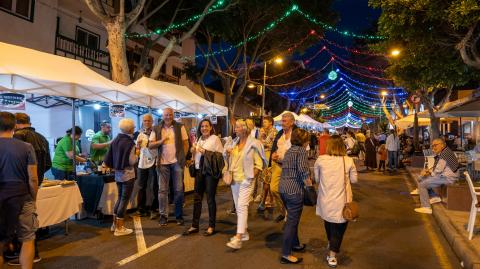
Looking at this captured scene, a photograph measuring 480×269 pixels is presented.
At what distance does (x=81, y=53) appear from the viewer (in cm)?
1803

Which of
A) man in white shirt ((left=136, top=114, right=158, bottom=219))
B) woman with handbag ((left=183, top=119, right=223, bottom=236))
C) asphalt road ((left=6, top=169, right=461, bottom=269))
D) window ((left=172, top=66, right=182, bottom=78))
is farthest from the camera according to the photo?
window ((left=172, top=66, right=182, bottom=78))

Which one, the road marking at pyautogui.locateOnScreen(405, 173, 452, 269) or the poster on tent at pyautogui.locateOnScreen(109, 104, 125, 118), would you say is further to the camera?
the poster on tent at pyautogui.locateOnScreen(109, 104, 125, 118)

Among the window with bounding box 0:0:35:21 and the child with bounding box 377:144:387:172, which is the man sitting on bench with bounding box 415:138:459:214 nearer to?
the child with bounding box 377:144:387:172

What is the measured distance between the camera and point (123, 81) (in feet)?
42.5

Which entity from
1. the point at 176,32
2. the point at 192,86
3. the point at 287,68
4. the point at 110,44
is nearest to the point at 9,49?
the point at 110,44

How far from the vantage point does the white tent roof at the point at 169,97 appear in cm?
1144

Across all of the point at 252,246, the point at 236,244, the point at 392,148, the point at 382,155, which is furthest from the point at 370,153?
the point at 236,244

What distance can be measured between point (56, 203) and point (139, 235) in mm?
1355

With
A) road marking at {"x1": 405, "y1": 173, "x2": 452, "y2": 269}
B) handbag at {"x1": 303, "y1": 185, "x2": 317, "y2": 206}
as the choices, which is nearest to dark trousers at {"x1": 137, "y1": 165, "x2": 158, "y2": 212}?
handbag at {"x1": 303, "y1": 185, "x2": 317, "y2": 206}

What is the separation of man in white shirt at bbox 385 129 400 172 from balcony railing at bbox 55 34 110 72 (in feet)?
44.6

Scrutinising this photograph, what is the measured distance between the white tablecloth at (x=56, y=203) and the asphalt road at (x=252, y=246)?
377 mm

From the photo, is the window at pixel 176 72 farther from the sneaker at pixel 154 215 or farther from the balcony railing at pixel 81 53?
the sneaker at pixel 154 215

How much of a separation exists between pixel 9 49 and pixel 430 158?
10567 mm

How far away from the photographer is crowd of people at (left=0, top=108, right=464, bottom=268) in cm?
416
